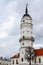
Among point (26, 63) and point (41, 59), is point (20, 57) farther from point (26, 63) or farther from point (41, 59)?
point (41, 59)

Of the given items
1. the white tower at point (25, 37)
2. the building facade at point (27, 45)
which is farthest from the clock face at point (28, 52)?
the white tower at point (25, 37)

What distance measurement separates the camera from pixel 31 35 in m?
74.7

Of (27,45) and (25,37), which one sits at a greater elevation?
(25,37)

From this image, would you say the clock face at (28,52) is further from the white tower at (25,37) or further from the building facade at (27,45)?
the white tower at (25,37)

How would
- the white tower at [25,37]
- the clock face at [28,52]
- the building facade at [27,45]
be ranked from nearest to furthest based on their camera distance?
the clock face at [28,52] < the building facade at [27,45] < the white tower at [25,37]

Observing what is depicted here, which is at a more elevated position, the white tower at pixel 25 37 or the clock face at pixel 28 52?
the white tower at pixel 25 37

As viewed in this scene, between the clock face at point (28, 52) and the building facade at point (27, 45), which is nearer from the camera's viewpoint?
the clock face at point (28, 52)

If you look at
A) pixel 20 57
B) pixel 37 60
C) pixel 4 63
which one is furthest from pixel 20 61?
pixel 4 63

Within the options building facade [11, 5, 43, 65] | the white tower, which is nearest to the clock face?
building facade [11, 5, 43, 65]

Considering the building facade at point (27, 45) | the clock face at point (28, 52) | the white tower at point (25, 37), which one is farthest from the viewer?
the white tower at point (25, 37)

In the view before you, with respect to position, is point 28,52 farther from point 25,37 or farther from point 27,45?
point 25,37

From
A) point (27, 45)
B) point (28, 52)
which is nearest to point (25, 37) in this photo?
point (27, 45)

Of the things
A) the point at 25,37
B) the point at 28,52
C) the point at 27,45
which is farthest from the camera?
the point at 25,37

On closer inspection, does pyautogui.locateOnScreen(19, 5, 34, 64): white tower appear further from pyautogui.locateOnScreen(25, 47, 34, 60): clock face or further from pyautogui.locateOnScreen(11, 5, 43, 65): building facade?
pyautogui.locateOnScreen(25, 47, 34, 60): clock face
